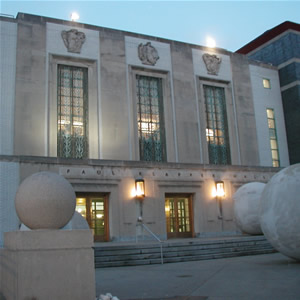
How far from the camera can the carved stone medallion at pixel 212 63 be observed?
89.4 feet

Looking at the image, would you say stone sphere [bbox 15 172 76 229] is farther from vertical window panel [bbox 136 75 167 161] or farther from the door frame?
vertical window panel [bbox 136 75 167 161]

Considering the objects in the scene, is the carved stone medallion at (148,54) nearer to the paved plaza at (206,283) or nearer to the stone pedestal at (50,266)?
the paved plaza at (206,283)

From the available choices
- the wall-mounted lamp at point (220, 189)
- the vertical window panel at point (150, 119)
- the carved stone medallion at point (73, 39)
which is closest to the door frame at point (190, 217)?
the wall-mounted lamp at point (220, 189)

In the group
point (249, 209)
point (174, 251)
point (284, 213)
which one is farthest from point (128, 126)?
point (284, 213)

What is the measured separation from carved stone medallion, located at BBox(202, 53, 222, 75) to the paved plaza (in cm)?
1772

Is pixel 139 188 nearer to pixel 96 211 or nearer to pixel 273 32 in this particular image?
pixel 96 211

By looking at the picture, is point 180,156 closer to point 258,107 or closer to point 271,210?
point 258,107

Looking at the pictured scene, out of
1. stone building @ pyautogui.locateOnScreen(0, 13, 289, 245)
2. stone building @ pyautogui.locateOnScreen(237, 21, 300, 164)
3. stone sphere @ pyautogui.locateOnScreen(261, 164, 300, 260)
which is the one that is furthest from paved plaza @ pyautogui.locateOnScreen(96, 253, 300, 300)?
stone building @ pyautogui.locateOnScreen(237, 21, 300, 164)

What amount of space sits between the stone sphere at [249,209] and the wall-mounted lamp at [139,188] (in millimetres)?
4841

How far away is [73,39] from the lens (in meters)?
23.1

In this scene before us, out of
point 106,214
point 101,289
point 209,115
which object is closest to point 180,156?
point 209,115

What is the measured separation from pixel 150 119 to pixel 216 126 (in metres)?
4.89

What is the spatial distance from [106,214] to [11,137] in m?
6.26

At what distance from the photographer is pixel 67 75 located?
76.1 ft
